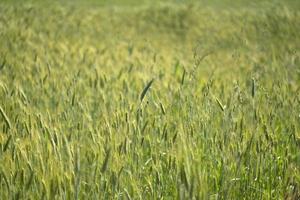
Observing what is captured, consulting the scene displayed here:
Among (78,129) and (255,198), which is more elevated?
(78,129)

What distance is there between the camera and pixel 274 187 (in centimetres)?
150

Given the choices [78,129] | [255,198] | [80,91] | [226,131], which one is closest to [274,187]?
[255,198]

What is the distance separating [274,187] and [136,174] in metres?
0.57

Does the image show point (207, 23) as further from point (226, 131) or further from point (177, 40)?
point (226, 131)

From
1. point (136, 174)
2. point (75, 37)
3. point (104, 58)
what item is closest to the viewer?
point (136, 174)

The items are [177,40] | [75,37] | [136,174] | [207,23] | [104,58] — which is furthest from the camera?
[207,23]

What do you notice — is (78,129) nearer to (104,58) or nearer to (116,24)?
(104,58)

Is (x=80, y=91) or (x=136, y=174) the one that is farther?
(x=80, y=91)

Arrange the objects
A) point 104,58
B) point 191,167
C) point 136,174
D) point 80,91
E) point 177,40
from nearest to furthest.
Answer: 1. point 191,167
2. point 136,174
3. point 80,91
4. point 104,58
5. point 177,40

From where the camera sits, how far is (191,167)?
3.39 feet

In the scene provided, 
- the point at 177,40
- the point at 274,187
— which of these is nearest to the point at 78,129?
the point at 274,187

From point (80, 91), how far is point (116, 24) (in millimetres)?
4374

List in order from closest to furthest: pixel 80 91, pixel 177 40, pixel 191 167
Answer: pixel 191 167 → pixel 80 91 → pixel 177 40

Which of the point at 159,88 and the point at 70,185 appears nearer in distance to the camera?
the point at 70,185
